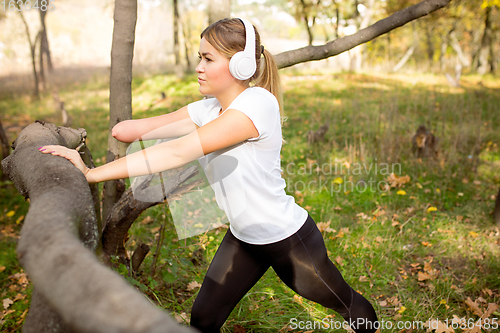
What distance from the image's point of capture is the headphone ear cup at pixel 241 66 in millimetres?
1499

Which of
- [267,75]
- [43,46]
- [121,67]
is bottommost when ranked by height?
[267,75]

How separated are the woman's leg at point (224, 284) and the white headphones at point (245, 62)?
899mm

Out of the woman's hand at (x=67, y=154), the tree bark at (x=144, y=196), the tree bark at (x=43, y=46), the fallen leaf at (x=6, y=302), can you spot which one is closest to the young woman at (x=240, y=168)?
the woman's hand at (x=67, y=154)

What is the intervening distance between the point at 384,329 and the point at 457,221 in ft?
6.59

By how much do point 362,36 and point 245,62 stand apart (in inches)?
65.9

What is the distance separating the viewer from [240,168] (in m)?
1.57

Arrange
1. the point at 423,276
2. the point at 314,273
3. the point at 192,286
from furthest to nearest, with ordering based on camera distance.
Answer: the point at 423,276, the point at 192,286, the point at 314,273

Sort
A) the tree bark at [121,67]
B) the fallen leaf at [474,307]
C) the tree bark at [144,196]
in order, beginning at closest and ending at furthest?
the tree bark at [144,196] < the tree bark at [121,67] < the fallen leaf at [474,307]

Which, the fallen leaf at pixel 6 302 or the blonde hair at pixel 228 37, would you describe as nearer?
the blonde hair at pixel 228 37

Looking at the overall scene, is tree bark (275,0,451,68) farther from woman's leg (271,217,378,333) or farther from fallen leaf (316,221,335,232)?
fallen leaf (316,221,335,232)

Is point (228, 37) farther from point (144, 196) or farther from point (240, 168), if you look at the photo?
point (144, 196)

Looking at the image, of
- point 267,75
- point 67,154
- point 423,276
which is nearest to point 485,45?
point 423,276

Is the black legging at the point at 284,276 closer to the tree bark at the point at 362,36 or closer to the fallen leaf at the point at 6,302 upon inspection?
the tree bark at the point at 362,36

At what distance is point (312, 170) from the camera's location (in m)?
5.06
